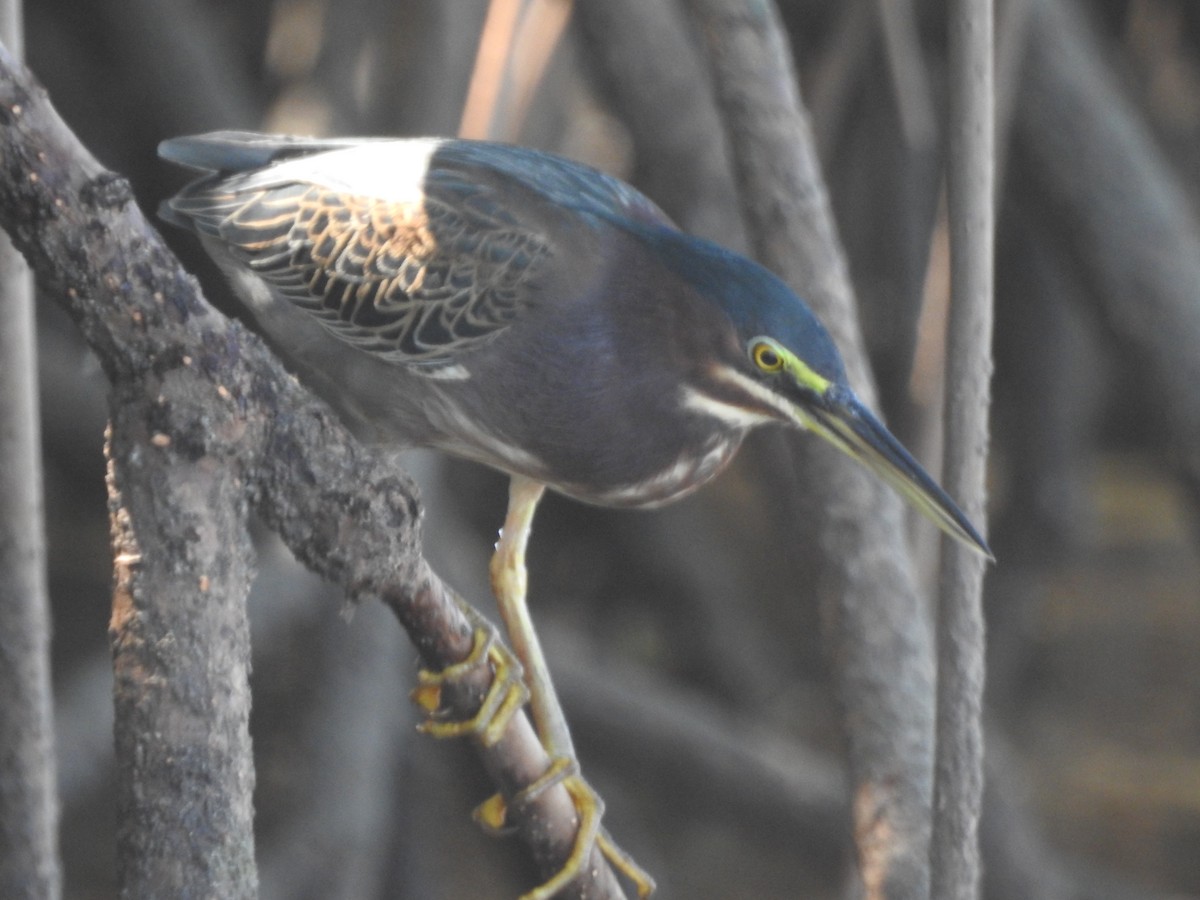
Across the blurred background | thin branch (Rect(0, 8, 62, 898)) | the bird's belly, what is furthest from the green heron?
the blurred background

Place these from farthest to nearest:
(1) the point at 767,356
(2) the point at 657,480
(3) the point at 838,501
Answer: (3) the point at 838,501 → (2) the point at 657,480 → (1) the point at 767,356

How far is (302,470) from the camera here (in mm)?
972

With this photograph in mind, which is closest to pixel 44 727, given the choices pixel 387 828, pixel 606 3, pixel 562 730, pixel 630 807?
pixel 562 730

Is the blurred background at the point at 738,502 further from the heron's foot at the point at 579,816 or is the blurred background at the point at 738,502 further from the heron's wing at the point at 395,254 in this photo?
the heron's wing at the point at 395,254

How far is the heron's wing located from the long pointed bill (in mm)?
293

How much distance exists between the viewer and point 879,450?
123 cm

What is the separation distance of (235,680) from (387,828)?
5.72 feet

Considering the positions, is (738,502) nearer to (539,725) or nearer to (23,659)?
(539,725)

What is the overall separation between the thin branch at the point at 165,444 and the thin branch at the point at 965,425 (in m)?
0.51

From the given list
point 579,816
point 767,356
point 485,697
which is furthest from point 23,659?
point 767,356

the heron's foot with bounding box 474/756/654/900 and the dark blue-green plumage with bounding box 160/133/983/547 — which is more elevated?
the dark blue-green plumage with bounding box 160/133/983/547

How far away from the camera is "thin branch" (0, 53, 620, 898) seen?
2.79ft

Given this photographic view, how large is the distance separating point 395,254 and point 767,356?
364 mm

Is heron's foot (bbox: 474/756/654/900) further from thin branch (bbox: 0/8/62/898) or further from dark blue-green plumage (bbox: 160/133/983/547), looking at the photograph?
thin branch (bbox: 0/8/62/898)
